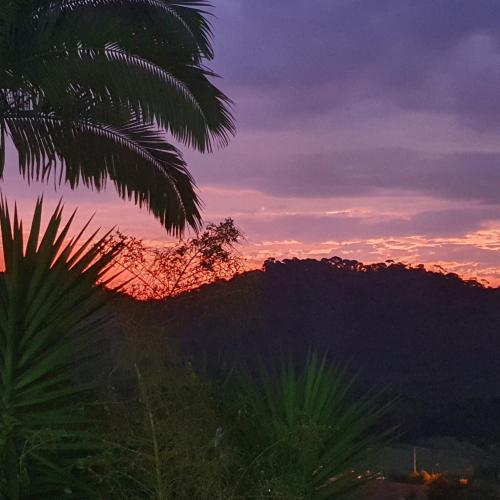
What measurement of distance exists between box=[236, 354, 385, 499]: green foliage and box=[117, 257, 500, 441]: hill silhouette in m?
23.9

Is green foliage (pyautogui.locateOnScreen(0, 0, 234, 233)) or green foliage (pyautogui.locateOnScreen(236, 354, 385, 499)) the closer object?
green foliage (pyautogui.locateOnScreen(236, 354, 385, 499))

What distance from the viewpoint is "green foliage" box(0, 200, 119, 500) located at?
6.93m

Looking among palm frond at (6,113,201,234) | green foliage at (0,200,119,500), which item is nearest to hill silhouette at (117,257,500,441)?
palm frond at (6,113,201,234)

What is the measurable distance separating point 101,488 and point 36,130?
653 centimetres

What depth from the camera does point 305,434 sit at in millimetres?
6578

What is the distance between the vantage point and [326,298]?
44938mm

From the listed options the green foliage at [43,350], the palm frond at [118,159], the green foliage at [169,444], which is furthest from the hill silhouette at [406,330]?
the green foliage at [169,444]

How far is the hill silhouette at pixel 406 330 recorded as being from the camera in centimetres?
3881

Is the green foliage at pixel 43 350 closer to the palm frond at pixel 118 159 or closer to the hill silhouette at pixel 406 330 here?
the palm frond at pixel 118 159

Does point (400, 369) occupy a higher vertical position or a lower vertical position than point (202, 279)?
lower

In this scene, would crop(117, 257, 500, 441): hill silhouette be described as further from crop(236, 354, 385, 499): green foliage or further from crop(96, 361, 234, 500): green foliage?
crop(96, 361, 234, 500): green foliage

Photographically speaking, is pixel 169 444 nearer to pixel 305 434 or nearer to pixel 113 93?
pixel 305 434

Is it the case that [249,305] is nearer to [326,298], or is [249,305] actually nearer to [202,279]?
[202,279]

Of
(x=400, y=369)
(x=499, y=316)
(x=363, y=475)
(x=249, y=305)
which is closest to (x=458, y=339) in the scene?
(x=499, y=316)
